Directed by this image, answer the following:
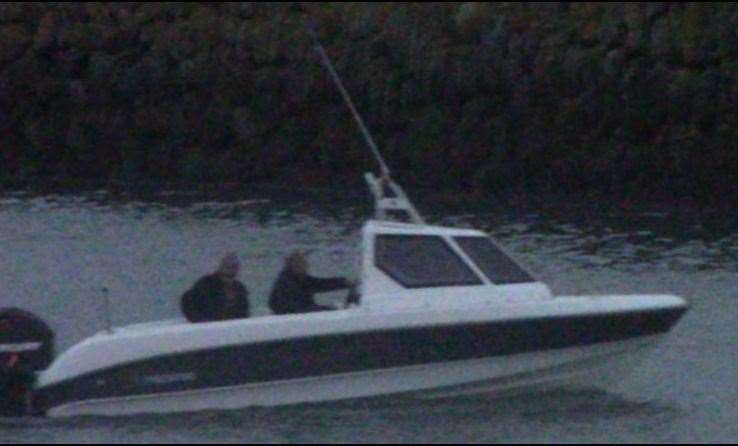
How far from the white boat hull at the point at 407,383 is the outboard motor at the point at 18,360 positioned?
0.25 m

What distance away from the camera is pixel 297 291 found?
1473 cm

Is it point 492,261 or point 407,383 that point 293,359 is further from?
point 492,261

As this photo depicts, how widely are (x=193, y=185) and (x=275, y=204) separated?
2.69 m

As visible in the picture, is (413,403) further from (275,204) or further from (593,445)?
(275,204)

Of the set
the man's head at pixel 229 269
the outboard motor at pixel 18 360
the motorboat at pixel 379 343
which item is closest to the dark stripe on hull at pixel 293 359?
the motorboat at pixel 379 343

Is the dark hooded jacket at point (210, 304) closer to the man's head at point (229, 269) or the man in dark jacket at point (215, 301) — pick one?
the man in dark jacket at point (215, 301)

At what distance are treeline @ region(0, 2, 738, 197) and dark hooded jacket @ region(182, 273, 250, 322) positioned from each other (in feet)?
45.0

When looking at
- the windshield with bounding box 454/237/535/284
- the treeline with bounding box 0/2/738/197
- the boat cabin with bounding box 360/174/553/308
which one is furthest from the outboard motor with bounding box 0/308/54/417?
the treeline with bounding box 0/2/738/197

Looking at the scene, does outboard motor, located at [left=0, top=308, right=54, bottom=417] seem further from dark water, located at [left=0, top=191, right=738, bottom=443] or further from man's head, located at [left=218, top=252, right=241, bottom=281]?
man's head, located at [left=218, top=252, right=241, bottom=281]

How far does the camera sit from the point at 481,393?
1476 cm

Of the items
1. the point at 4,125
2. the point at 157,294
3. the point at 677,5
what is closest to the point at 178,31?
the point at 4,125

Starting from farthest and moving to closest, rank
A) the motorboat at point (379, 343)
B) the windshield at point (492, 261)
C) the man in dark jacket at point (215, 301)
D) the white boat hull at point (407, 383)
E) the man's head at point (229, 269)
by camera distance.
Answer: the man's head at point (229, 269)
the windshield at point (492, 261)
the man in dark jacket at point (215, 301)
the white boat hull at point (407, 383)
the motorboat at point (379, 343)

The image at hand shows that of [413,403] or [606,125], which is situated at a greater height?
[606,125]

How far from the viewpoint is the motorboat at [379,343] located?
560 inches
